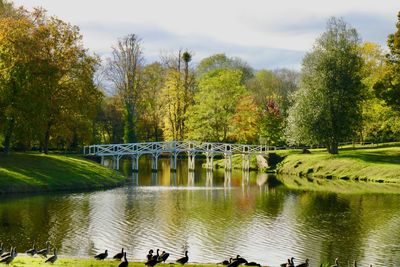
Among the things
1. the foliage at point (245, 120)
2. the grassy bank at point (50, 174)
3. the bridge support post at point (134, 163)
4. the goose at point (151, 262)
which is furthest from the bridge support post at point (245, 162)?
the goose at point (151, 262)

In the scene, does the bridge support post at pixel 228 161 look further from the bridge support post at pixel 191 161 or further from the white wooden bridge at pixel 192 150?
the bridge support post at pixel 191 161

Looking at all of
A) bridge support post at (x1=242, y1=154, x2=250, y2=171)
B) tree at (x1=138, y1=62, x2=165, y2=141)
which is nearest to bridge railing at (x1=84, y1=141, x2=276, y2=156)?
bridge support post at (x1=242, y1=154, x2=250, y2=171)

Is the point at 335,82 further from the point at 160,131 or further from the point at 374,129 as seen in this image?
the point at 160,131

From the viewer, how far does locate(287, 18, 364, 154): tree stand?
287ft

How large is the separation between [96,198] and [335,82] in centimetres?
4550

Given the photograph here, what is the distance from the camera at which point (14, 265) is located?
85.1ft

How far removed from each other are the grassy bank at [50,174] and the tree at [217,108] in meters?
43.0

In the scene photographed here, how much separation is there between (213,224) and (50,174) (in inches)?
1096

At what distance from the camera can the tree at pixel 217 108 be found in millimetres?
115688

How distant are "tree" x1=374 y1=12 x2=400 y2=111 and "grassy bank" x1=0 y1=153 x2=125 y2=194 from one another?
1481 inches

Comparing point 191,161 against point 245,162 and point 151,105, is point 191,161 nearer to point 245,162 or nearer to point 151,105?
point 245,162

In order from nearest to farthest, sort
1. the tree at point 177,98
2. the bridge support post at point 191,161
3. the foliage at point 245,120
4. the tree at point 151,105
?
the bridge support post at point 191,161 → the foliage at point 245,120 → the tree at point 177,98 → the tree at point 151,105

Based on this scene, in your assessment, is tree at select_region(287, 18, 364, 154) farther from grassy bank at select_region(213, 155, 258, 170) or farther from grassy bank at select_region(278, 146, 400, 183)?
grassy bank at select_region(213, 155, 258, 170)

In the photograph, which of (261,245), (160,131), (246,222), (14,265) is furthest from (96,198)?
(160,131)
